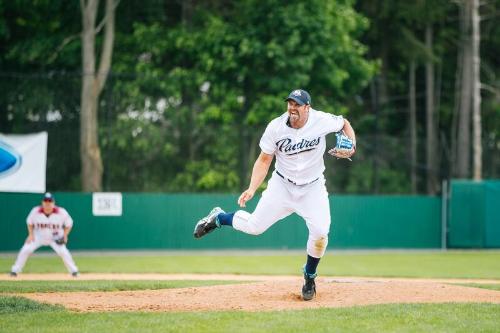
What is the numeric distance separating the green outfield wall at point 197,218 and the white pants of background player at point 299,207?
13.4 metres

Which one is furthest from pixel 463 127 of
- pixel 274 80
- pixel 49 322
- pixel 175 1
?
pixel 49 322

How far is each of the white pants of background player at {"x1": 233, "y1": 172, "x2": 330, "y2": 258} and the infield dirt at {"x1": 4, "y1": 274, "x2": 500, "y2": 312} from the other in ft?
2.39

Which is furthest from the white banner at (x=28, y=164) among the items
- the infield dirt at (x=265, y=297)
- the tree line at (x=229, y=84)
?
the infield dirt at (x=265, y=297)

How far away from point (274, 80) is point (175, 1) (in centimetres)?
715

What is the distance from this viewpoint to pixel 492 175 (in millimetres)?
27172

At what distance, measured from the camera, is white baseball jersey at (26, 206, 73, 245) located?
55.8ft

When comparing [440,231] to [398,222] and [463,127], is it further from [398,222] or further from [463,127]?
[463,127]

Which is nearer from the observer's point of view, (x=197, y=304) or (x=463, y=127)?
(x=197, y=304)

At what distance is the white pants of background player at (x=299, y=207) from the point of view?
9852 millimetres

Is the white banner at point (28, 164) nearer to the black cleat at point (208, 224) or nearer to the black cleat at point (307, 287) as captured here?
the black cleat at point (208, 224)

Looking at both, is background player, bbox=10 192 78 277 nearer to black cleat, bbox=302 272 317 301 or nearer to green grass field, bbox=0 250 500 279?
green grass field, bbox=0 250 500 279

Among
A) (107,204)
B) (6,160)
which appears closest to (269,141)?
(6,160)

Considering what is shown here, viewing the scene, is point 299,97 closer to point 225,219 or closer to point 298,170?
point 298,170

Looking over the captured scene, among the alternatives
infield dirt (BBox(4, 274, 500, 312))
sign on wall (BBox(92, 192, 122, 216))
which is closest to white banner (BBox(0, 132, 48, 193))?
sign on wall (BBox(92, 192, 122, 216))
